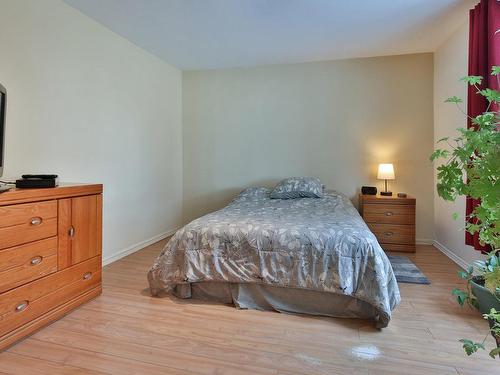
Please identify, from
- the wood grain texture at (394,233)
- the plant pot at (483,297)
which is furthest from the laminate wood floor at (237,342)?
the wood grain texture at (394,233)

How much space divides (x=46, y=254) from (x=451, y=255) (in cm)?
371

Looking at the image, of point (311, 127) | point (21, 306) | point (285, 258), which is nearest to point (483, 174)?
point (285, 258)

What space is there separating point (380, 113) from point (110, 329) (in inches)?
148

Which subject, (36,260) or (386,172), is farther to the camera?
(386,172)

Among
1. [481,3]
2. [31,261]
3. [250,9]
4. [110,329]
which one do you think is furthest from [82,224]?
[481,3]

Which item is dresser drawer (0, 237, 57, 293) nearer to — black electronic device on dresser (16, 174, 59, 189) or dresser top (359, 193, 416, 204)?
black electronic device on dresser (16, 174, 59, 189)

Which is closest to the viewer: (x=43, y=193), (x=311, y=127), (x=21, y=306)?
(x=21, y=306)

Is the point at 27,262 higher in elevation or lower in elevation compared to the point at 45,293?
higher

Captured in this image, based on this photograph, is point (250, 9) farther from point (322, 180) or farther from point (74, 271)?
point (74, 271)

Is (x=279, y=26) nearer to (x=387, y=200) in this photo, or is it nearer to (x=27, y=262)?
(x=387, y=200)

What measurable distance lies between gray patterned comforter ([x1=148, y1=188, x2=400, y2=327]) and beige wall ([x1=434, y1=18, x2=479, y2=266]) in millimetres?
1438

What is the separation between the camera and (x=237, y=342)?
63.9 inches

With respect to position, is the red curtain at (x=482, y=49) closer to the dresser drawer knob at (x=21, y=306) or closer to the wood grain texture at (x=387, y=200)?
the wood grain texture at (x=387, y=200)

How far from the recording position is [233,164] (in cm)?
426
